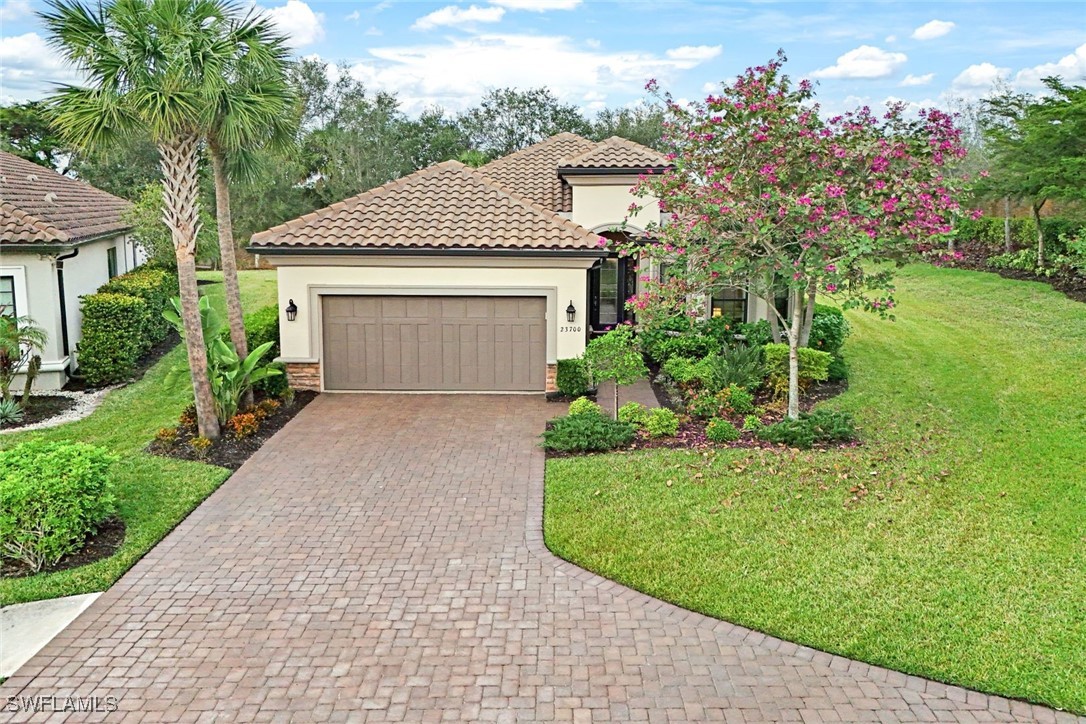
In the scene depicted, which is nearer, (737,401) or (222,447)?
(222,447)

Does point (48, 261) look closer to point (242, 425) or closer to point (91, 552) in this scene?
point (242, 425)

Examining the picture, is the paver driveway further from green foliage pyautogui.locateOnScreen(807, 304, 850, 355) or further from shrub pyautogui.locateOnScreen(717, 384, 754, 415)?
green foliage pyautogui.locateOnScreen(807, 304, 850, 355)

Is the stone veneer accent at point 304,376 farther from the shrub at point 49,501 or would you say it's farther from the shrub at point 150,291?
the shrub at point 49,501

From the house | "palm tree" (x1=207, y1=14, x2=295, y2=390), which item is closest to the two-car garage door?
the house

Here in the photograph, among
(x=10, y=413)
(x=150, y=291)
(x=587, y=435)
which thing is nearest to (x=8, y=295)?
(x=10, y=413)

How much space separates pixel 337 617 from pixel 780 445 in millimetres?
7061

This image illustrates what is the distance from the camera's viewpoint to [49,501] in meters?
8.46

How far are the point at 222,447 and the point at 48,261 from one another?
5761 millimetres

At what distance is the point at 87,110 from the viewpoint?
37.3 feet

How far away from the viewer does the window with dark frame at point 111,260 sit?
20.2m

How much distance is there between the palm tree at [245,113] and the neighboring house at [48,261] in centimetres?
317

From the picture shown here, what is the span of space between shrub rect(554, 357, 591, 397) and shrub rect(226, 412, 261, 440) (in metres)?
5.25

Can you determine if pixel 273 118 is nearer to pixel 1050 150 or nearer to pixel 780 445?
pixel 780 445

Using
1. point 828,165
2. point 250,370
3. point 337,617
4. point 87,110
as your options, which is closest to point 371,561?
point 337,617
